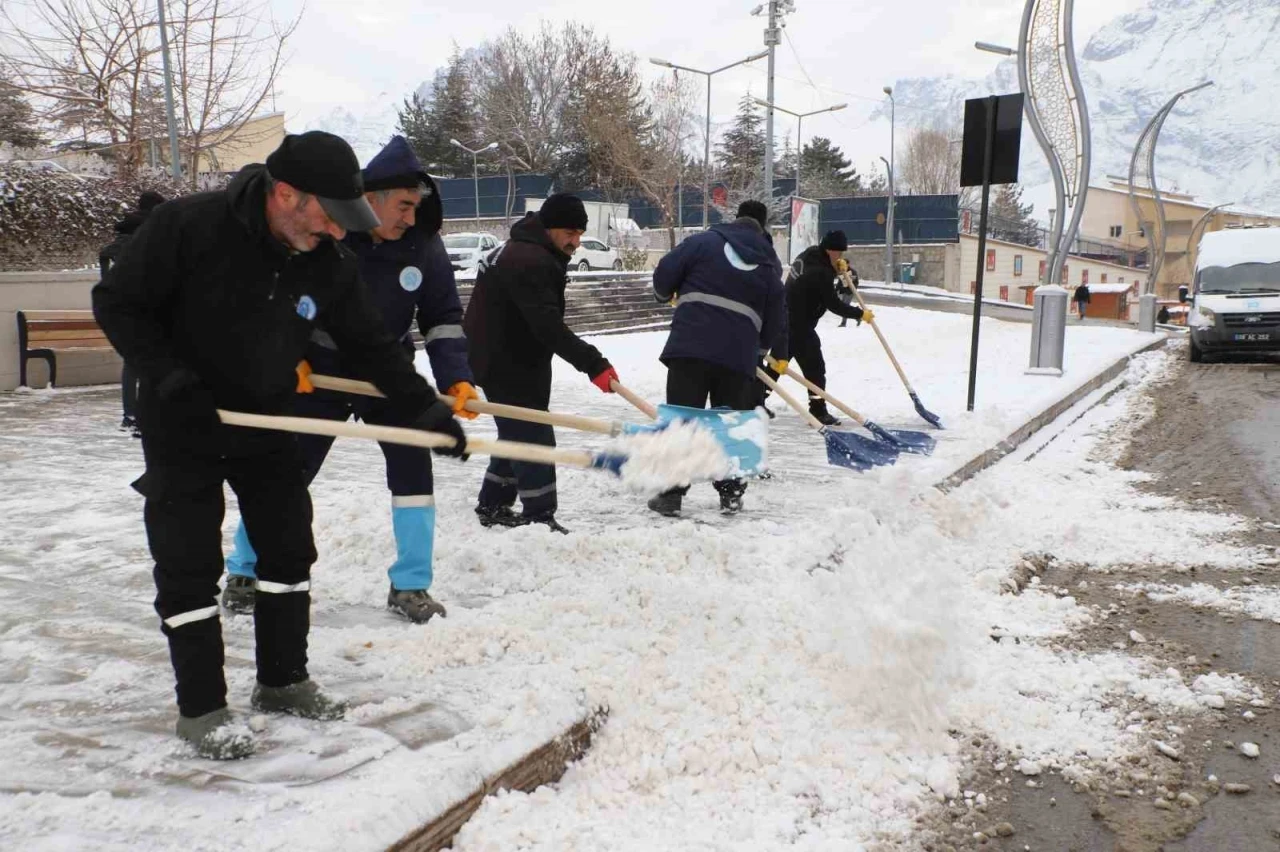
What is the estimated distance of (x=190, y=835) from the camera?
2.29 m

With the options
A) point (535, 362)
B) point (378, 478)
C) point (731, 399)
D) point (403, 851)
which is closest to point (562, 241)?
point (535, 362)

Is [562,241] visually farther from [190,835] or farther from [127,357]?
[190,835]

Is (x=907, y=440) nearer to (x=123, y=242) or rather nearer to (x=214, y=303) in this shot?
(x=214, y=303)

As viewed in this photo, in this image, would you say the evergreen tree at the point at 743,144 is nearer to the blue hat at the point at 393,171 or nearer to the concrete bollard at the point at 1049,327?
the concrete bollard at the point at 1049,327

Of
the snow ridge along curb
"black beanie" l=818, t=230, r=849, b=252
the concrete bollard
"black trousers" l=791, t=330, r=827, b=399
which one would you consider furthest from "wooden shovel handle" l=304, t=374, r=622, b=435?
the concrete bollard

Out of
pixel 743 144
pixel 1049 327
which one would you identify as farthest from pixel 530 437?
pixel 743 144

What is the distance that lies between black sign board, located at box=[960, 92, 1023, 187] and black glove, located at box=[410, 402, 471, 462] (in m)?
6.95

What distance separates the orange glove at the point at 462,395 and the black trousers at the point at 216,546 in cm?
88

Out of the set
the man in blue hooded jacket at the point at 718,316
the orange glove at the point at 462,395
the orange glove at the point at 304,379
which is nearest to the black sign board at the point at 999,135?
the man in blue hooded jacket at the point at 718,316

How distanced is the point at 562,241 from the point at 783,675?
104 inches

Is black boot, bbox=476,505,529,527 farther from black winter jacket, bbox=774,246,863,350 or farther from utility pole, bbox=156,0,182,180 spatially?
utility pole, bbox=156,0,182,180

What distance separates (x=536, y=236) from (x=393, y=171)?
4.56 feet

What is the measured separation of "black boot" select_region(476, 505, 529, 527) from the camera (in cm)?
536

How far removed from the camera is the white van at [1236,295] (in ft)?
52.8
